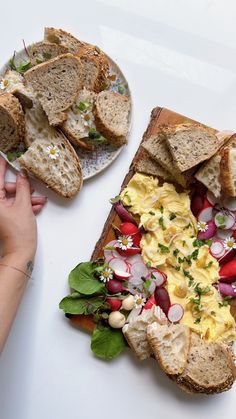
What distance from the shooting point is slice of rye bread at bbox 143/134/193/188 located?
1.84 metres

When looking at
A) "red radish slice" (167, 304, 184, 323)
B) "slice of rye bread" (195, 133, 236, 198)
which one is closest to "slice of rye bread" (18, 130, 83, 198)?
"slice of rye bread" (195, 133, 236, 198)

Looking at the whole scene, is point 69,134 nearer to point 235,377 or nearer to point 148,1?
point 148,1

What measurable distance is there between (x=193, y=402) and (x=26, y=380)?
0.57 m

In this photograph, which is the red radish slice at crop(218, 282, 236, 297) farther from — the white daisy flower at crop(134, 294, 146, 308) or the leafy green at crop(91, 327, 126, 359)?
the leafy green at crop(91, 327, 126, 359)

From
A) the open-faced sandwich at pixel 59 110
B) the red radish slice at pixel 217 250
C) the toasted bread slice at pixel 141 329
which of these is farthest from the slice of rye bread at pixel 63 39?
the toasted bread slice at pixel 141 329

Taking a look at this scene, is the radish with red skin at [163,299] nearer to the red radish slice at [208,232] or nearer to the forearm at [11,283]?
the red radish slice at [208,232]

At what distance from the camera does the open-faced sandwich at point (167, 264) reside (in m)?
1.81

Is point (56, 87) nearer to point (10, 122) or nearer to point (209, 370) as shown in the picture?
point (10, 122)

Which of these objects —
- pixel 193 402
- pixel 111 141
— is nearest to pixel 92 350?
pixel 193 402

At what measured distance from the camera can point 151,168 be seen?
6.18 ft

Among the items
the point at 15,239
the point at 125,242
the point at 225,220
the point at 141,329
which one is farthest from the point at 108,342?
the point at 225,220

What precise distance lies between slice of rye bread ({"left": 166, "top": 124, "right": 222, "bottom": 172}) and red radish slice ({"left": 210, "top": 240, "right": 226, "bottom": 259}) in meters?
0.28

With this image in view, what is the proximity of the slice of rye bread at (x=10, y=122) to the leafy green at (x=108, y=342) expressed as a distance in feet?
2.22

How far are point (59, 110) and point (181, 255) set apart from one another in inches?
24.2
